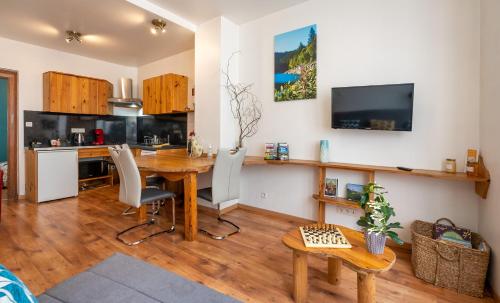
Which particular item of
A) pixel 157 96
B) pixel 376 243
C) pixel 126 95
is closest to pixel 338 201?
pixel 376 243

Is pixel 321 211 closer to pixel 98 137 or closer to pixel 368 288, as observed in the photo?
pixel 368 288

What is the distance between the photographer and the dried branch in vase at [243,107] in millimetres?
3416

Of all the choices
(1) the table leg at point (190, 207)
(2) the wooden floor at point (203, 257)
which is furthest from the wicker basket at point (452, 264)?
(1) the table leg at point (190, 207)

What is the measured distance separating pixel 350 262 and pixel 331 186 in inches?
59.6

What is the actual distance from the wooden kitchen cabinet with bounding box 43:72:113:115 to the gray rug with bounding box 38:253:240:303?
13.6 feet

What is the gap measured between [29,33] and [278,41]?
372cm

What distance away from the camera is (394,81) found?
2371 mm

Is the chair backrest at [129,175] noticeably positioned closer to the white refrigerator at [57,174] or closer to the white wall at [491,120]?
Answer: the white refrigerator at [57,174]

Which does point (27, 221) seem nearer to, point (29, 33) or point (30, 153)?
point (30, 153)

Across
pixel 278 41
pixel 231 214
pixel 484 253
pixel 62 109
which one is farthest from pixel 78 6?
pixel 484 253

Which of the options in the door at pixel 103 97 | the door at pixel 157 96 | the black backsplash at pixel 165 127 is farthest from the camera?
the door at pixel 103 97

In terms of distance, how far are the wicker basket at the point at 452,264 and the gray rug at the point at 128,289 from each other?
1.67m

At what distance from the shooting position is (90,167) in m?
4.68

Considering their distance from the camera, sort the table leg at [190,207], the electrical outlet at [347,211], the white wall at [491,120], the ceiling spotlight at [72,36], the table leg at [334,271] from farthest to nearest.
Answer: the ceiling spotlight at [72,36]
the electrical outlet at [347,211]
the table leg at [190,207]
the table leg at [334,271]
the white wall at [491,120]
